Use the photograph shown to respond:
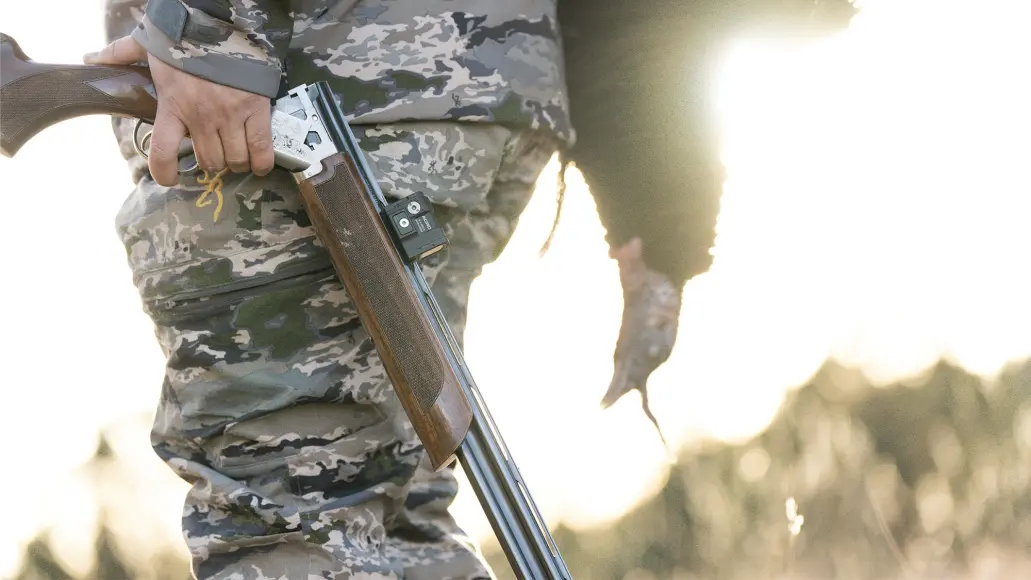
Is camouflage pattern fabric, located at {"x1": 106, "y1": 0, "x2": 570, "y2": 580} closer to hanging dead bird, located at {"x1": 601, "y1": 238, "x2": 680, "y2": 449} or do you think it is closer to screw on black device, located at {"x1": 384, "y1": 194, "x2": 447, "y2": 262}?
screw on black device, located at {"x1": 384, "y1": 194, "x2": 447, "y2": 262}

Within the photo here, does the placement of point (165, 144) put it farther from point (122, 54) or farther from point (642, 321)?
point (642, 321)

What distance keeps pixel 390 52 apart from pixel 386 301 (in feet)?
0.96

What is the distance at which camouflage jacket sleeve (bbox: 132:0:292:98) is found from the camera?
896mm

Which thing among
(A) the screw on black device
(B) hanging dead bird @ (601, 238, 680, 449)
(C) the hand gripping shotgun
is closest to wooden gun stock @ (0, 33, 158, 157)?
(C) the hand gripping shotgun

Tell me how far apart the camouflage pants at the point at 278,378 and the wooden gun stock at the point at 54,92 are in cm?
11

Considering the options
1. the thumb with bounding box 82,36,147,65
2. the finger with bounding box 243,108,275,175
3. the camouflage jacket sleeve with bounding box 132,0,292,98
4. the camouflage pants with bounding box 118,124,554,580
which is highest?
the thumb with bounding box 82,36,147,65

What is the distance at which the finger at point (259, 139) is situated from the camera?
93cm

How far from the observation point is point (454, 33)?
3.29 ft

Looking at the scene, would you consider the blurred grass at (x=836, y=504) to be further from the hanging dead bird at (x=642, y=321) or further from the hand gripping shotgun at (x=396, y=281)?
the hand gripping shotgun at (x=396, y=281)

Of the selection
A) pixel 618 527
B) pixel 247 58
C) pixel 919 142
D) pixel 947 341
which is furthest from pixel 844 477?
pixel 247 58

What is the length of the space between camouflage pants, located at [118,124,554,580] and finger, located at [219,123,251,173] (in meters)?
0.05

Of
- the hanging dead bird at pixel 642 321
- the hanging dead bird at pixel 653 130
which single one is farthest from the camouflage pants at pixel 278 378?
the hanging dead bird at pixel 642 321

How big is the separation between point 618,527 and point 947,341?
1665 mm

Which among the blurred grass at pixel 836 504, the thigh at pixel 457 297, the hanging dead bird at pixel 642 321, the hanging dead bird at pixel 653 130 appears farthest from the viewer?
the blurred grass at pixel 836 504
